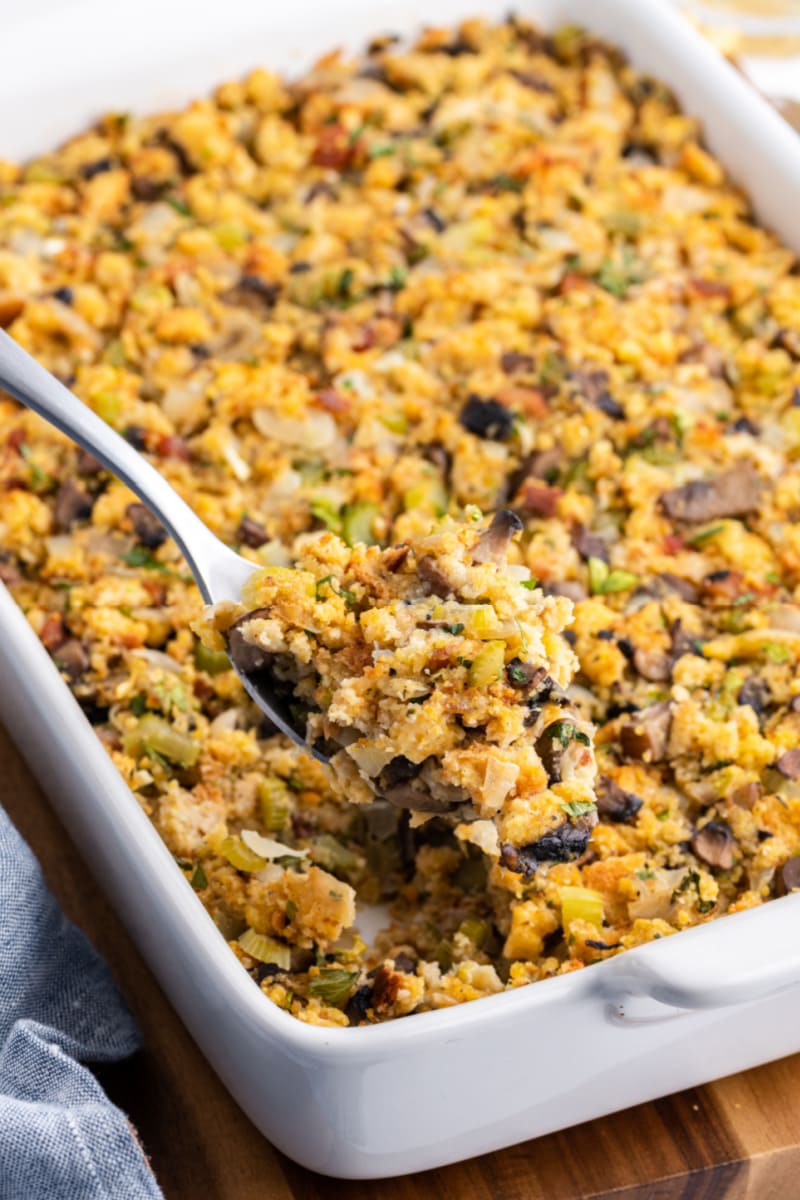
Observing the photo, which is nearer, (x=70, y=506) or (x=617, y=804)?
(x=617, y=804)

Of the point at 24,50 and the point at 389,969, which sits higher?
the point at 24,50

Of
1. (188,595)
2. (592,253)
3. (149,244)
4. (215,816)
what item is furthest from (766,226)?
(215,816)

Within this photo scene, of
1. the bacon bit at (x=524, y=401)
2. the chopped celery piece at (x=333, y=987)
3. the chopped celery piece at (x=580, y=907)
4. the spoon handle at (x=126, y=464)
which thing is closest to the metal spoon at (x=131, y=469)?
the spoon handle at (x=126, y=464)

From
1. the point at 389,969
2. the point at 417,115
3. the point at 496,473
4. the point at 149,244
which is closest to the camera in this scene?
the point at 389,969

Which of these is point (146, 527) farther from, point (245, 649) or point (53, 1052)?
point (53, 1052)

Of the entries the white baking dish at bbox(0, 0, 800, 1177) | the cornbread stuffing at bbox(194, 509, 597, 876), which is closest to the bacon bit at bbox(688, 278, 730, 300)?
the cornbread stuffing at bbox(194, 509, 597, 876)

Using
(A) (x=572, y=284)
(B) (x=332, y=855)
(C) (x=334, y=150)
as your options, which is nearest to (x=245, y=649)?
(B) (x=332, y=855)

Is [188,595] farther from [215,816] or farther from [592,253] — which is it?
[592,253]

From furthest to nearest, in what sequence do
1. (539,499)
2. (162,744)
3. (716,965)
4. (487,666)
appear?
(539,499) < (162,744) < (487,666) < (716,965)
